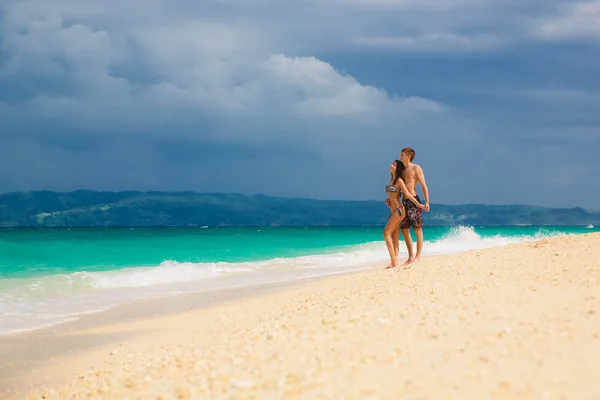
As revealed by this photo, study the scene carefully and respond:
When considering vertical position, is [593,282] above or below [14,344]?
above

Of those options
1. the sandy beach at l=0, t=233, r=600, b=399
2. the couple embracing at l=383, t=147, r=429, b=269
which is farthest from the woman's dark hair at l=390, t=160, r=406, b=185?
the sandy beach at l=0, t=233, r=600, b=399

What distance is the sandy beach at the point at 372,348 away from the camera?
429 centimetres

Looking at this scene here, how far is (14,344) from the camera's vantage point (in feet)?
29.0

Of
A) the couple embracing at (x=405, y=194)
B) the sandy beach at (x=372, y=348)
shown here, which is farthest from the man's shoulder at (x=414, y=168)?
the sandy beach at (x=372, y=348)

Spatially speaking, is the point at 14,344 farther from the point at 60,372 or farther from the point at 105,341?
the point at 60,372

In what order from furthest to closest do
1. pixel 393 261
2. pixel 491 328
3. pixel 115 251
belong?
pixel 115 251
pixel 393 261
pixel 491 328

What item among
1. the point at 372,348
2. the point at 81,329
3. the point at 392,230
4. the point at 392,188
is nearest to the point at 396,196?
the point at 392,188

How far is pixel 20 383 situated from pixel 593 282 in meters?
6.45

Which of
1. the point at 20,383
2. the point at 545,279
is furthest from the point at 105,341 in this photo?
the point at 545,279

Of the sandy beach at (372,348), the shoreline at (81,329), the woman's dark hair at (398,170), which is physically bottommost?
the shoreline at (81,329)

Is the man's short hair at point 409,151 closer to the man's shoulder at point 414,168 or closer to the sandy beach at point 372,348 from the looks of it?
the man's shoulder at point 414,168

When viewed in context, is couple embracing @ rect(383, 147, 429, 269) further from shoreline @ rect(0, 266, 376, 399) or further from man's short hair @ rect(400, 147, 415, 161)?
shoreline @ rect(0, 266, 376, 399)

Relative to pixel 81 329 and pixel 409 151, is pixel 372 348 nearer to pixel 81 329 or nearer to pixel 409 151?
pixel 81 329

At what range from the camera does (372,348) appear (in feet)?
16.9
